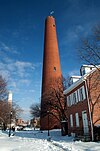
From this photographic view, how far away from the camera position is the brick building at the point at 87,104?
20562 mm

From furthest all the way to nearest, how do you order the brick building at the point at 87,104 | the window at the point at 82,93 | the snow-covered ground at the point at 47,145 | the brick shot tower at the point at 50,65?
the brick shot tower at the point at 50,65 < the window at the point at 82,93 < the brick building at the point at 87,104 < the snow-covered ground at the point at 47,145

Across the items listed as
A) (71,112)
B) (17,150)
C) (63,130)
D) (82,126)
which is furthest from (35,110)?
(17,150)

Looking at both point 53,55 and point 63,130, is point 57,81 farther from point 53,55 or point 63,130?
point 63,130

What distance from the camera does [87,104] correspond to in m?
21.1

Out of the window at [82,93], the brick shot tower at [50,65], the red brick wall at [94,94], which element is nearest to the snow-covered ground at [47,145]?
the red brick wall at [94,94]

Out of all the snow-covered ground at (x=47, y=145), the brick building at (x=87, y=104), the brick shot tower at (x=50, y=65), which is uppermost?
the brick shot tower at (x=50, y=65)

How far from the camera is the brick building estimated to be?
20562mm

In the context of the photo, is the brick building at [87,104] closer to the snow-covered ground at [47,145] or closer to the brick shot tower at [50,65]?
the snow-covered ground at [47,145]

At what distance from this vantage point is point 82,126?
73.9ft

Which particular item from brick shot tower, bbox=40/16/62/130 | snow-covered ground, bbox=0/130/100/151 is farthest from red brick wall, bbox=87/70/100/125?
brick shot tower, bbox=40/16/62/130

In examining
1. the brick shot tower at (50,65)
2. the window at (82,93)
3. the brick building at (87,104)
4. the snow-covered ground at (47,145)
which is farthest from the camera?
the brick shot tower at (50,65)

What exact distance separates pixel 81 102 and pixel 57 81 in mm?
18376

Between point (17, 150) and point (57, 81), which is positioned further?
point (57, 81)

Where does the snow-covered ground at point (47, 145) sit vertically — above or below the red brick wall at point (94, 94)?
below
